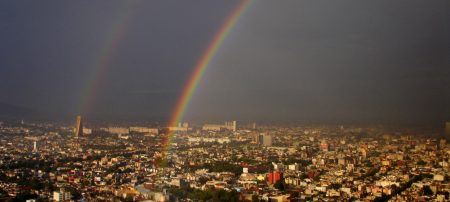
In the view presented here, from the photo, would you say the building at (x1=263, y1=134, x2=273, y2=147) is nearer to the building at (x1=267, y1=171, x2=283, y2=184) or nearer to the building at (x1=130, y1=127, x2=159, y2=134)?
the building at (x1=130, y1=127, x2=159, y2=134)

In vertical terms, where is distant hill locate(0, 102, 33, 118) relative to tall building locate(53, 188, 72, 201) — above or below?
above

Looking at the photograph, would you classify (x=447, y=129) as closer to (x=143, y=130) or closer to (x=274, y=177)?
(x=274, y=177)

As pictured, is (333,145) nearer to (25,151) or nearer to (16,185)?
(25,151)

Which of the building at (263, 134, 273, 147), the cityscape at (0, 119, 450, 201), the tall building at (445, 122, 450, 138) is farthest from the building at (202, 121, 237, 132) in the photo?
the tall building at (445, 122, 450, 138)

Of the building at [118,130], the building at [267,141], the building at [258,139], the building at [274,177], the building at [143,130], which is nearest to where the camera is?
the building at [274,177]

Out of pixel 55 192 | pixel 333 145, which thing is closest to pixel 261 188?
pixel 55 192

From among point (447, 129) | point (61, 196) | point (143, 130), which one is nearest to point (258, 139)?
point (143, 130)

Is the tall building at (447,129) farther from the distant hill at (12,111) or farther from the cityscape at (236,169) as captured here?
the distant hill at (12,111)

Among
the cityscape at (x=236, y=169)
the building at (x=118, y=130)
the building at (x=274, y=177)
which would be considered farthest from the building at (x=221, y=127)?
the building at (x=274, y=177)
